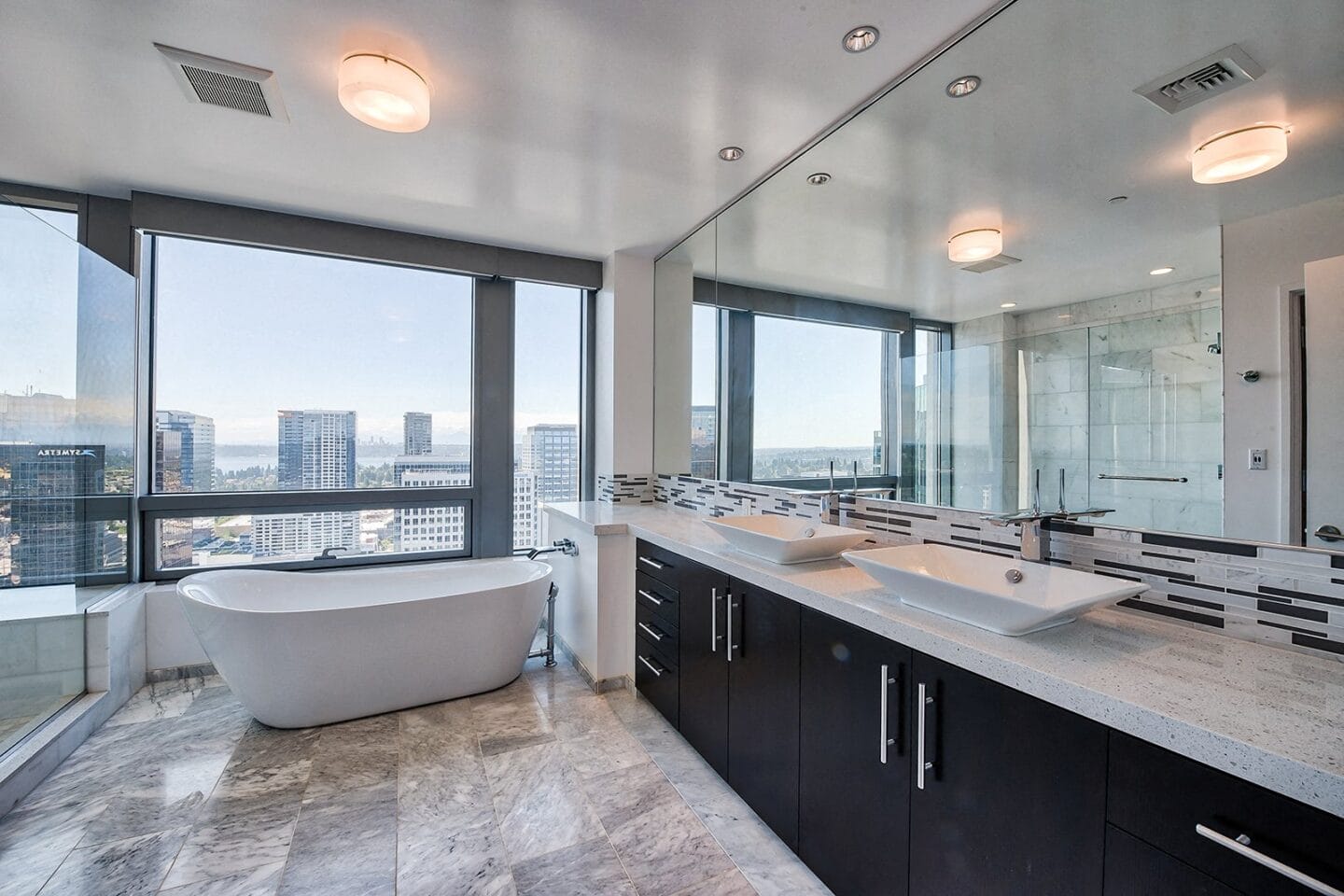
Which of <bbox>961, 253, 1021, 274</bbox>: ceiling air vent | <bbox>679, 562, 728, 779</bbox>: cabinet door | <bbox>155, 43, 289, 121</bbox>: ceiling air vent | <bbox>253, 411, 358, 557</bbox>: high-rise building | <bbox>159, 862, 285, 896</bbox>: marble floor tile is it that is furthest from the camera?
<bbox>253, 411, 358, 557</bbox>: high-rise building

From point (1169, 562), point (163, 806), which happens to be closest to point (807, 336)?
point (1169, 562)

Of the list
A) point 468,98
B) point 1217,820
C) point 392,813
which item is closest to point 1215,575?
point 1217,820

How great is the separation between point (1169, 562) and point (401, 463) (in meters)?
3.71

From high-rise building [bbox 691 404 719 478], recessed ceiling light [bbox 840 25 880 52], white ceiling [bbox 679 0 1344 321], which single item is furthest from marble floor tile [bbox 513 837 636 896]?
recessed ceiling light [bbox 840 25 880 52]

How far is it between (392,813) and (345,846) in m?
0.18

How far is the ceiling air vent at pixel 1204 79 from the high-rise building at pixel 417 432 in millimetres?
3658

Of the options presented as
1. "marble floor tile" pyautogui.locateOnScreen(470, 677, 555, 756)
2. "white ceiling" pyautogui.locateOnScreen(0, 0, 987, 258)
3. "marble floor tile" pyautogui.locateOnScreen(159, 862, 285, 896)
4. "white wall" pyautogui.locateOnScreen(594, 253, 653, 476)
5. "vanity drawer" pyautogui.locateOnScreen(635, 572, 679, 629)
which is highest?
"white ceiling" pyautogui.locateOnScreen(0, 0, 987, 258)

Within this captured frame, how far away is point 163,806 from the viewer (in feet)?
6.61

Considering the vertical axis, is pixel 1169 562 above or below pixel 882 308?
below

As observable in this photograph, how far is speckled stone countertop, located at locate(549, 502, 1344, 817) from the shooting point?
787 mm

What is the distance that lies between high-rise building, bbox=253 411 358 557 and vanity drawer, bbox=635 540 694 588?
191cm

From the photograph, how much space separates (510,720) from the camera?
2.67 meters

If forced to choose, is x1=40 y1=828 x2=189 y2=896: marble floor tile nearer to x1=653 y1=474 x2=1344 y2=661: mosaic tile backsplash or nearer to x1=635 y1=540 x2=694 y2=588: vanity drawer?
x1=635 y1=540 x2=694 y2=588: vanity drawer

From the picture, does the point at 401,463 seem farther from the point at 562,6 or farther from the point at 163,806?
the point at 562,6
